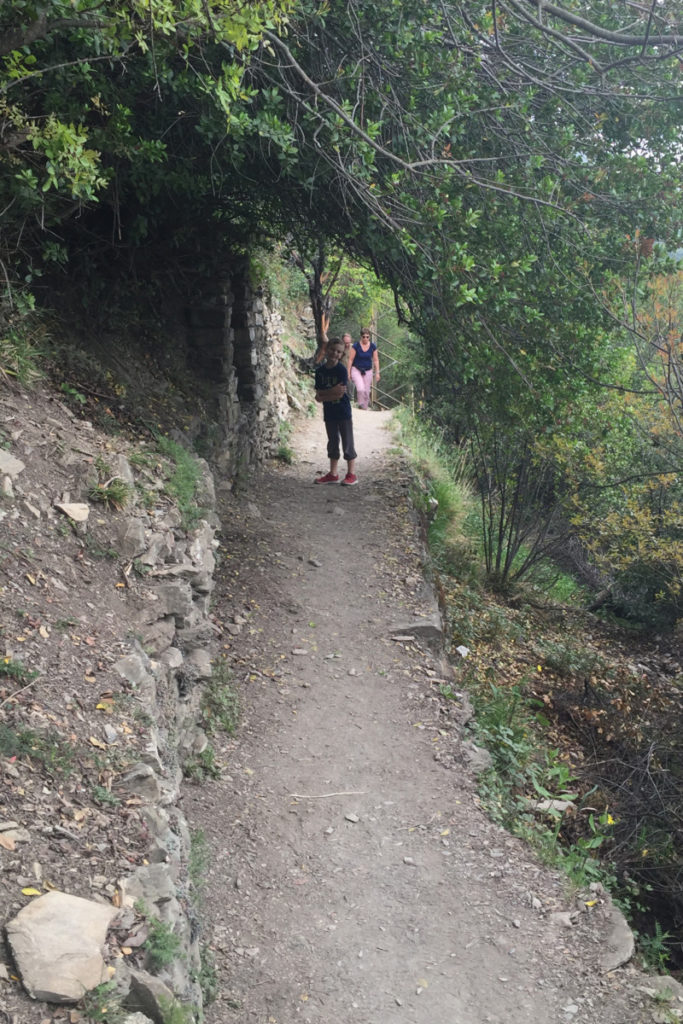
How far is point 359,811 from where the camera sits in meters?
5.29

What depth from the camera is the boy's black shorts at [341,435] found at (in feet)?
32.4

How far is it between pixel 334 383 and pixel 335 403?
1.02ft

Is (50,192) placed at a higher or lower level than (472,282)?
higher

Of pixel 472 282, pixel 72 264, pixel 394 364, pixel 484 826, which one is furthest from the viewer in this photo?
pixel 394 364

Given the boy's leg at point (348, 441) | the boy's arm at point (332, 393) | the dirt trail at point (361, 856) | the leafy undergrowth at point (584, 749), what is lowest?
the leafy undergrowth at point (584, 749)

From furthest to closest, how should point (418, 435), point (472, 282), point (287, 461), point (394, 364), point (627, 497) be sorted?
1. point (394, 364)
2. point (418, 435)
3. point (287, 461)
4. point (627, 497)
5. point (472, 282)

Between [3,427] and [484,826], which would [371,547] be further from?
[3,427]

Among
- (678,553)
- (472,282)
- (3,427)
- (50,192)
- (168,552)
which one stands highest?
(50,192)

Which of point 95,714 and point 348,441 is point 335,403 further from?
point 95,714

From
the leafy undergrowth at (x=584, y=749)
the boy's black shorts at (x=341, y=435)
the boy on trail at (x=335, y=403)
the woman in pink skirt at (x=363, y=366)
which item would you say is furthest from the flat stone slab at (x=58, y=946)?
the woman in pink skirt at (x=363, y=366)

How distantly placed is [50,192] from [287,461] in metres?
6.08

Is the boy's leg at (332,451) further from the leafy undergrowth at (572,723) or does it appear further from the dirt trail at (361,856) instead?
the dirt trail at (361,856)

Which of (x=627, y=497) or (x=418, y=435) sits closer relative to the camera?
(x=627, y=497)

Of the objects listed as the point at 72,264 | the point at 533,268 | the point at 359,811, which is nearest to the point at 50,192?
the point at 72,264
